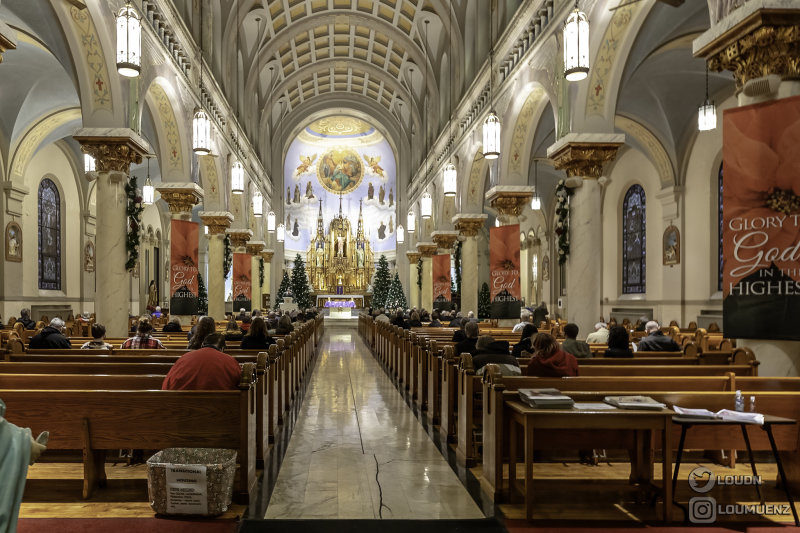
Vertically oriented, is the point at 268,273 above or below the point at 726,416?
above

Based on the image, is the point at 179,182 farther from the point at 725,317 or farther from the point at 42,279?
the point at 725,317

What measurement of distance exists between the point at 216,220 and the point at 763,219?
16203mm

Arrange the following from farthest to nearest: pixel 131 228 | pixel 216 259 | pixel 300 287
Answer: pixel 300 287, pixel 216 259, pixel 131 228

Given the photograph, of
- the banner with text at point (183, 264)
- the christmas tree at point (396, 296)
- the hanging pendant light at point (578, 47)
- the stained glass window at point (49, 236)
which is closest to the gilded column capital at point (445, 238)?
the christmas tree at point (396, 296)

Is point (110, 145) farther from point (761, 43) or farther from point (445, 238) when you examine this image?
point (445, 238)

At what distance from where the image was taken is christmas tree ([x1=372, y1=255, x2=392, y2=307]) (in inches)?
1421

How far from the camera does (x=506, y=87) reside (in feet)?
48.8

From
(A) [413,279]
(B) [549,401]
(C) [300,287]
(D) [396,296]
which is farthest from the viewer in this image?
(C) [300,287]

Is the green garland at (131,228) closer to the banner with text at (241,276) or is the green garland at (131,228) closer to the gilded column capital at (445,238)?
the banner with text at (241,276)

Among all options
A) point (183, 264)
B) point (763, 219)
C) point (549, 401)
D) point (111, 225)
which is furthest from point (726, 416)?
point (183, 264)

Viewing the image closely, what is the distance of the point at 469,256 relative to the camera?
791 inches

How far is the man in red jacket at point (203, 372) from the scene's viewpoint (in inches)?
190

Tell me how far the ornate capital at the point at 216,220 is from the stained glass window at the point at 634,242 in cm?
1296

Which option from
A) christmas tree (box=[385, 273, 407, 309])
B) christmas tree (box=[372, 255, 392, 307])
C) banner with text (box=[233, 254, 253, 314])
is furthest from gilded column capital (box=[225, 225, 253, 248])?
christmas tree (box=[372, 255, 392, 307])
